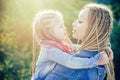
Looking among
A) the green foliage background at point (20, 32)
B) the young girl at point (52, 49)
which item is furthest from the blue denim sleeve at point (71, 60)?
the green foliage background at point (20, 32)

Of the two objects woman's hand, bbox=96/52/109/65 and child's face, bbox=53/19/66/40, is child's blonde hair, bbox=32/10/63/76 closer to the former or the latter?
child's face, bbox=53/19/66/40

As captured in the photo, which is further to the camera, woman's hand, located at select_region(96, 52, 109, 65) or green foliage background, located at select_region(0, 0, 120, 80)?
green foliage background, located at select_region(0, 0, 120, 80)

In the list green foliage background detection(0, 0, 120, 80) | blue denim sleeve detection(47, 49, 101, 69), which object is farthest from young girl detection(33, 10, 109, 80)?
green foliage background detection(0, 0, 120, 80)

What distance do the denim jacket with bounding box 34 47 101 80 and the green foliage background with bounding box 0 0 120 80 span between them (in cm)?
151

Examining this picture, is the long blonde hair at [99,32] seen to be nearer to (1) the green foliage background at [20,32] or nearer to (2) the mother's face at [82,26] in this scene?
(2) the mother's face at [82,26]

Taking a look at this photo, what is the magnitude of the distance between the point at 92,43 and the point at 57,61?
0.14m

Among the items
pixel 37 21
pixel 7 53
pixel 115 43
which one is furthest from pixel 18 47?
pixel 37 21

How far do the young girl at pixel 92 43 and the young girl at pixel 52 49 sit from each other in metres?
0.02

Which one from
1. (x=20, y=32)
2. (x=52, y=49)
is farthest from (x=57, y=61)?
(x=20, y=32)

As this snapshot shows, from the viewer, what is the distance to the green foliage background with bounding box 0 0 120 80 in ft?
10.1

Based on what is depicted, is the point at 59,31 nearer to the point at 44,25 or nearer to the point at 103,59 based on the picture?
the point at 44,25

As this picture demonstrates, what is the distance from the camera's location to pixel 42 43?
1554 millimetres

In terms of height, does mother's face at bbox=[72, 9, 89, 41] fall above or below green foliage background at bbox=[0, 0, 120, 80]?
above

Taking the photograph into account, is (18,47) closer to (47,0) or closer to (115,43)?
(47,0)
